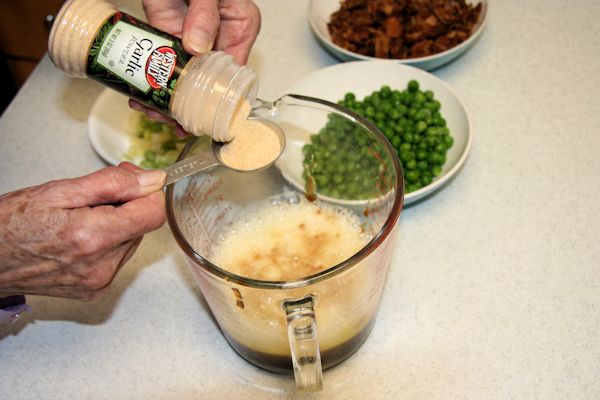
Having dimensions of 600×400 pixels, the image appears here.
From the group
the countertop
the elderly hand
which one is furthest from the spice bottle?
the countertop

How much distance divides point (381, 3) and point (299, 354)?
1.09m

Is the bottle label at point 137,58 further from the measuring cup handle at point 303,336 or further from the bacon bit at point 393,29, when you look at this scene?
the bacon bit at point 393,29

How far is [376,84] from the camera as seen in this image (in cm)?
150

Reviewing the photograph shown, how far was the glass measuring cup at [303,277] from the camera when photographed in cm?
82

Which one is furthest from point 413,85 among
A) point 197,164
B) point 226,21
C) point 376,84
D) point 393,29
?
Answer: point 197,164

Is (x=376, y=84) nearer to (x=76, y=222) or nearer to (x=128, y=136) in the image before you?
(x=128, y=136)

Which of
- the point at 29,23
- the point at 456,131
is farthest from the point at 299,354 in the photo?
the point at 29,23

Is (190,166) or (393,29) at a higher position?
(190,166)

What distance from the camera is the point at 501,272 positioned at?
1148mm

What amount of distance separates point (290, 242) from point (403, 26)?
790 mm

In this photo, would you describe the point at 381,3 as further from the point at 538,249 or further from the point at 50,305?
the point at 50,305

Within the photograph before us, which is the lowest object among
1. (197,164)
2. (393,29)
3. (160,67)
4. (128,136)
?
(128,136)

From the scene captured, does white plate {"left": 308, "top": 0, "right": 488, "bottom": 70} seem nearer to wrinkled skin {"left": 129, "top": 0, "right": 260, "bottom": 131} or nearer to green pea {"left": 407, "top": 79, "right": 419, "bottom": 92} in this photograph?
green pea {"left": 407, "top": 79, "right": 419, "bottom": 92}

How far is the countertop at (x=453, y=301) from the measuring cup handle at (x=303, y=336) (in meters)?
0.21
